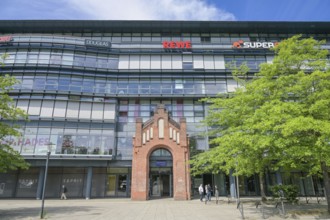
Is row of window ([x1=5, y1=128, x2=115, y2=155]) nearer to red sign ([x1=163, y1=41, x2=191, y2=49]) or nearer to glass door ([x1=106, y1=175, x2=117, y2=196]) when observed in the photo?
glass door ([x1=106, y1=175, x2=117, y2=196])

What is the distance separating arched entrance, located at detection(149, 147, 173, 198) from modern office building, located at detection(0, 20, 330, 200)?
12cm

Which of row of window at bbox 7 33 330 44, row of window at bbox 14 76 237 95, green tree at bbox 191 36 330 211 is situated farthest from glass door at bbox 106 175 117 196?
row of window at bbox 7 33 330 44

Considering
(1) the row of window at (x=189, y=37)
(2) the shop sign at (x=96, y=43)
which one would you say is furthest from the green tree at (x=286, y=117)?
(1) the row of window at (x=189, y=37)

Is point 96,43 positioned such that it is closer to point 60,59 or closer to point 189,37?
point 60,59

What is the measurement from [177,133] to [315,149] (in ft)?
50.1

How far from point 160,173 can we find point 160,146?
4.23 meters

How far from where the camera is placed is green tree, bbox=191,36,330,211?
432 inches

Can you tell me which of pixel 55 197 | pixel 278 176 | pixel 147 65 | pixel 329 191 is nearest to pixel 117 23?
pixel 147 65

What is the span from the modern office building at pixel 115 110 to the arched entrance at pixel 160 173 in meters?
0.12

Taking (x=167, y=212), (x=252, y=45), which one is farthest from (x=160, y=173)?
(x=252, y=45)

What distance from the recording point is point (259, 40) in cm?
3697

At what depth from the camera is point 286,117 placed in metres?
11.1

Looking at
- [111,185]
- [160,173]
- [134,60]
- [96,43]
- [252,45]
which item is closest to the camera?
[160,173]

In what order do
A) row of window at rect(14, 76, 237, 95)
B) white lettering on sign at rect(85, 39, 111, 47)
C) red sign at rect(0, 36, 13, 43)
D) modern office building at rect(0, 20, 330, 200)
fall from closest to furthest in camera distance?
modern office building at rect(0, 20, 330, 200) < row of window at rect(14, 76, 237, 95) < red sign at rect(0, 36, 13, 43) < white lettering on sign at rect(85, 39, 111, 47)
